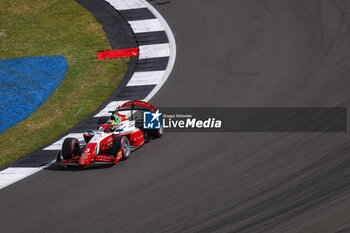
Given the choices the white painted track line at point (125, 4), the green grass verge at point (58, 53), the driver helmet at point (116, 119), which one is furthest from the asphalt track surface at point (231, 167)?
the white painted track line at point (125, 4)

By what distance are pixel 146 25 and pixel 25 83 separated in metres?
4.72

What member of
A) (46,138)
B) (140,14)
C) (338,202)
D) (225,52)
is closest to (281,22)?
(225,52)

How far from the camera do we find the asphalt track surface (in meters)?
9.84

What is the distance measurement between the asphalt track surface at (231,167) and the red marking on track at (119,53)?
143cm

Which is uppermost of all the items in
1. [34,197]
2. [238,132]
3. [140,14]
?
[140,14]

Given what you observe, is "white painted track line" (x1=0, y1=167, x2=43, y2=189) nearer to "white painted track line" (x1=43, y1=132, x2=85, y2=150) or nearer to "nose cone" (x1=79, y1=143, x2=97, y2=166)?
"white painted track line" (x1=43, y1=132, x2=85, y2=150)

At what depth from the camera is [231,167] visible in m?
11.6

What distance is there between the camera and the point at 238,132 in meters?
13.1

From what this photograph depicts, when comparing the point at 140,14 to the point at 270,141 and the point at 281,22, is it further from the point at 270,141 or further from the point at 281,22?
the point at 270,141

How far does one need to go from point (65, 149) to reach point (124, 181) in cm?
181

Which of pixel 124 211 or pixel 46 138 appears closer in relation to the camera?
pixel 124 211

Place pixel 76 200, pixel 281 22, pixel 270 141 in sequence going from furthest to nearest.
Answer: pixel 281 22 → pixel 270 141 → pixel 76 200

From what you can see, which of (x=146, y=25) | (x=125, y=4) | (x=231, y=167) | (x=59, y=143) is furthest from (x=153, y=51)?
(x=231, y=167)

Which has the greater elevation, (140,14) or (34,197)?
(140,14)
